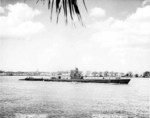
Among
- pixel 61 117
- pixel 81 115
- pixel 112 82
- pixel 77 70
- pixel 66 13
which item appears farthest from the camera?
pixel 77 70

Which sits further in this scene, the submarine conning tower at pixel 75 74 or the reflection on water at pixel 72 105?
the submarine conning tower at pixel 75 74

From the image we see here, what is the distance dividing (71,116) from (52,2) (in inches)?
769

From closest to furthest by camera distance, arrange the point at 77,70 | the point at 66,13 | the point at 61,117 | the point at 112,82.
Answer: the point at 66,13 < the point at 61,117 < the point at 112,82 < the point at 77,70

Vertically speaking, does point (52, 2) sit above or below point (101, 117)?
above

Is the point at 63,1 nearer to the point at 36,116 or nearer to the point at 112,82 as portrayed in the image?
the point at 36,116

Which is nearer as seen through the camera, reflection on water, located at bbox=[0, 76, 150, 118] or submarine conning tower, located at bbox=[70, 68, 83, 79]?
reflection on water, located at bbox=[0, 76, 150, 118]

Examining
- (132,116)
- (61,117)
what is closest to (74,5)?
(61,117)

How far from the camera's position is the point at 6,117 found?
1967 centimetres

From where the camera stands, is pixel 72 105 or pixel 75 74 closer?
pixel 72 105

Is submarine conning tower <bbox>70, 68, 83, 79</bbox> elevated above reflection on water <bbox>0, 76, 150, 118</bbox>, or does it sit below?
above

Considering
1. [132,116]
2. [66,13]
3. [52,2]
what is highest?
[52,2]

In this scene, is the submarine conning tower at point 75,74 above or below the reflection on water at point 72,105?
above

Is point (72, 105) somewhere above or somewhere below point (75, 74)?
below

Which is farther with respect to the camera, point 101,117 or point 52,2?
point 101,117
